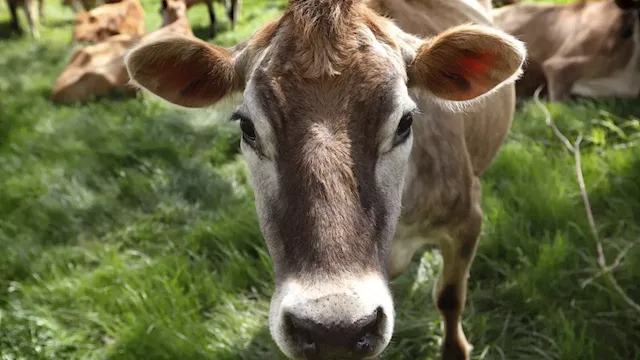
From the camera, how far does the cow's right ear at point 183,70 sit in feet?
5.52

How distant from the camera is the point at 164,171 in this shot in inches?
159

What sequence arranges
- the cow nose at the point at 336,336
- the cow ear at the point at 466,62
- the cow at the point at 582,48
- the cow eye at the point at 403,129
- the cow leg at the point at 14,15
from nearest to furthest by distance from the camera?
the cow nose at the point at 336,336 → the cow eye at the point at 403,129 → the cow ear at the point at 466,62 → the cow at the point at 582,48 → the cow leg at the point at 14,15

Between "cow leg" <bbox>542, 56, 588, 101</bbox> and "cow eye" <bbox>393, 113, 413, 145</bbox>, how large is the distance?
393 cm

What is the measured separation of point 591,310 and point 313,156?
1.77 metres

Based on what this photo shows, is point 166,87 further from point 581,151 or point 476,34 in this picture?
point 581,151

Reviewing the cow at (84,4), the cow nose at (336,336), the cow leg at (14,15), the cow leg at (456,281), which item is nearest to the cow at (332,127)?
the cow nose at (336,336)

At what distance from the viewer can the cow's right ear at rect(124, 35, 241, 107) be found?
168 centimetres

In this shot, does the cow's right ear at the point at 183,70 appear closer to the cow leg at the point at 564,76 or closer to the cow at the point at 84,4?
the cow leg at the point at 564,76

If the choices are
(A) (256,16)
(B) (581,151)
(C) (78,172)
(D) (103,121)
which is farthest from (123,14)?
(B) (581,151)

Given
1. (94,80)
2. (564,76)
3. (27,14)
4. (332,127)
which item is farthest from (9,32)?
(332,127)

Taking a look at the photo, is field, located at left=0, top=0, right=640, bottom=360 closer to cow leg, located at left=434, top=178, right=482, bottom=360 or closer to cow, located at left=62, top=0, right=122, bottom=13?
cow leg, located at left=434, top=178, right=482, bottom=360

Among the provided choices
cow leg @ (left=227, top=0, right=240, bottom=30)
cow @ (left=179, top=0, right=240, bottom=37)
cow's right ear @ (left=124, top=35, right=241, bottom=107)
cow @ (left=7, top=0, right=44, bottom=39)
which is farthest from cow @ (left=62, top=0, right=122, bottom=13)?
cow's right ear @ (left=124, top=35, right=241, bottom=107)

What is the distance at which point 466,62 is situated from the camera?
1736mm

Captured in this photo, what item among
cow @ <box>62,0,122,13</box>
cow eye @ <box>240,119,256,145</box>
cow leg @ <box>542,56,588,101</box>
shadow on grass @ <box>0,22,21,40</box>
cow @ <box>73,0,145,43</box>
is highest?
cow eye @ <box>240,119,256,145</box>
